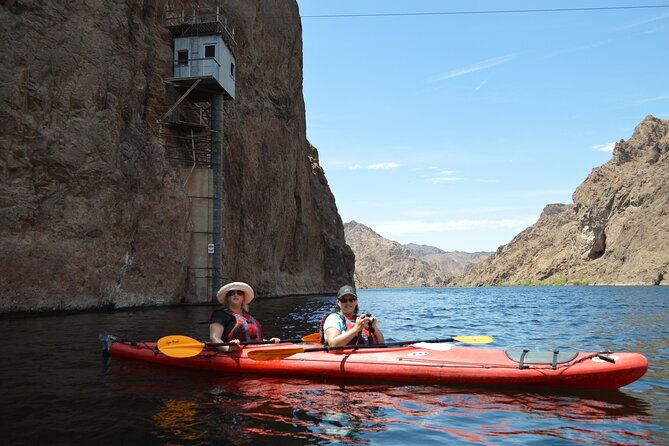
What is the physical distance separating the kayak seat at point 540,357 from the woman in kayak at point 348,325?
230 cm

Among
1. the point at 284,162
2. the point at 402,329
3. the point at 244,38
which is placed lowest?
the point at 402,329

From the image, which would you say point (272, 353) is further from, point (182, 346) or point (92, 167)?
point (92, 167)

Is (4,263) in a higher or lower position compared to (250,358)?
higher

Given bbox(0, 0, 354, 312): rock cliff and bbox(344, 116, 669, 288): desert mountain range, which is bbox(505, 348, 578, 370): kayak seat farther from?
bbox(344, 116, 669, 288): desert mountain range

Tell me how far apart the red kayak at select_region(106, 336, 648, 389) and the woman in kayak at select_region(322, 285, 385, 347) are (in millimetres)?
252

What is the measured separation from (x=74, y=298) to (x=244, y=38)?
84.1 ft

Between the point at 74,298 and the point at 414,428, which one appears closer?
the point at 414,428

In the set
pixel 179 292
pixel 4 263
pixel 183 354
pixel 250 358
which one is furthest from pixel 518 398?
pixel 179 292

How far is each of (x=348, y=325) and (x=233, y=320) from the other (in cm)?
209

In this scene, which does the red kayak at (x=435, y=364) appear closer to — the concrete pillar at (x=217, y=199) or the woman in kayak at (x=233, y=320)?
the woman in kayak at (x=233, y=320)

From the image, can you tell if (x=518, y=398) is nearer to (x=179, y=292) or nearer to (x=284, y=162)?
(x=179, y=292)

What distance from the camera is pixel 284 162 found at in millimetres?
48531

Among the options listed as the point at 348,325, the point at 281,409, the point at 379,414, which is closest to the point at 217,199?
the point at 348,325

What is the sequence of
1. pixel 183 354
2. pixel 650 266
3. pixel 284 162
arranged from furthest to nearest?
pixel 650 266, pixel 284 162, pixel 183 354
